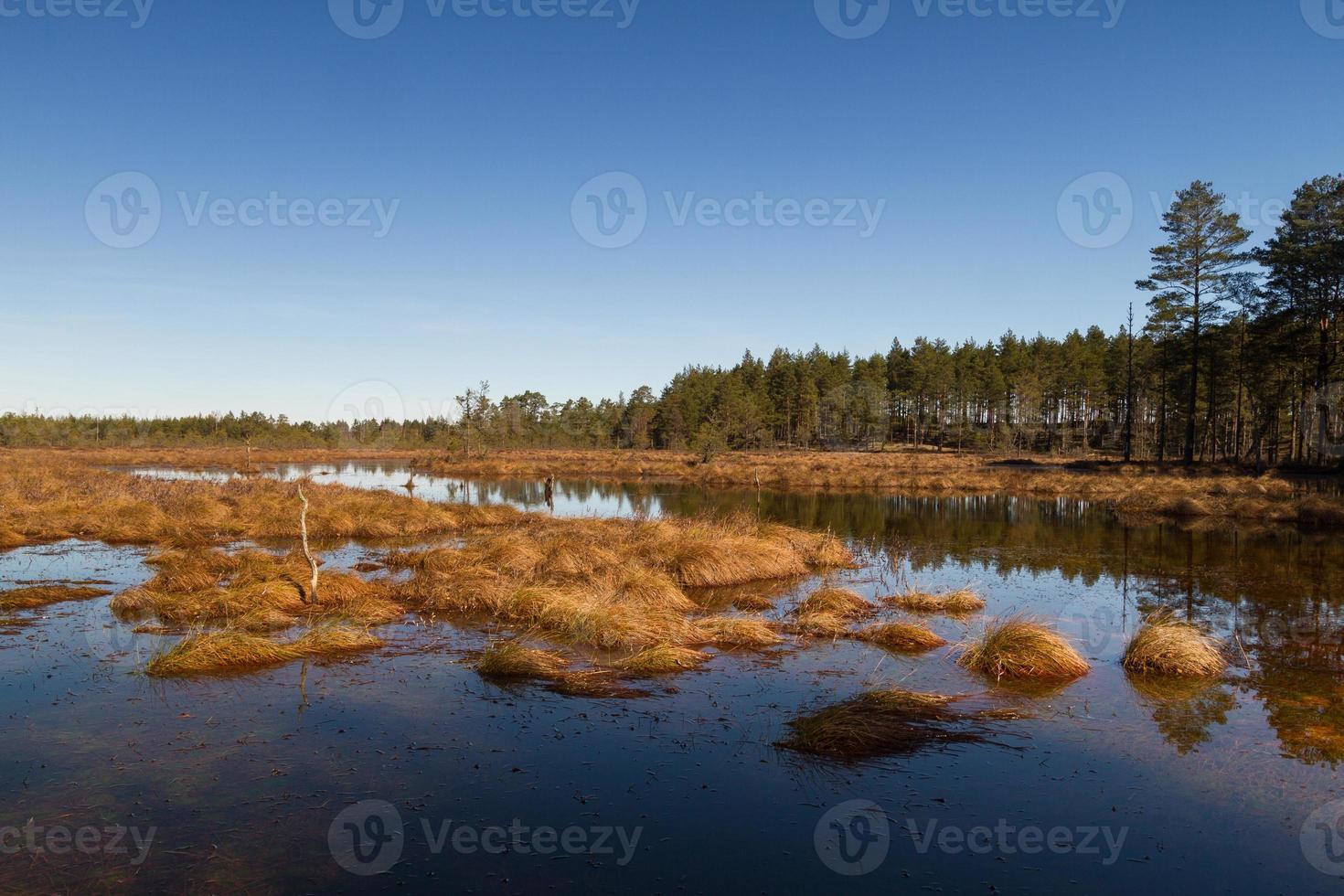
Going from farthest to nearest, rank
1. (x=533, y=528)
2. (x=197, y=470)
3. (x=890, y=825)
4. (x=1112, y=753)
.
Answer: (x=197, y=470)
(x=533, y=528)
(x=1112, y=753)
(x=890, y=825)

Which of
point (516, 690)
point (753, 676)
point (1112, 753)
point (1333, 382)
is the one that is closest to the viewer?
point (1112, 753)

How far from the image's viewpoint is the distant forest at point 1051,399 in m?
42.3

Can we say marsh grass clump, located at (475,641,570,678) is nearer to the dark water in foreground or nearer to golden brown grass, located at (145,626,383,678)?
the dark water in foreground

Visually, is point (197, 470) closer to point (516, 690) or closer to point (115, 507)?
point (115, 507)

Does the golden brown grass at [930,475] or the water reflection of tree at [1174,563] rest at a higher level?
the golden brown grass at [930,475]

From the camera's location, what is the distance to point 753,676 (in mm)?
11305

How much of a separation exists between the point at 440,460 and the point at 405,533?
159ft

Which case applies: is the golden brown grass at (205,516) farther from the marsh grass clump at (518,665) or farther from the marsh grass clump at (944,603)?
the marsh grass clump at (944,603)

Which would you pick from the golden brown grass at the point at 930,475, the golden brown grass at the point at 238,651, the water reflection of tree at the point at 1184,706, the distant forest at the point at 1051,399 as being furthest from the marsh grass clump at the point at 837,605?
the distant forest at the point at 1051,399

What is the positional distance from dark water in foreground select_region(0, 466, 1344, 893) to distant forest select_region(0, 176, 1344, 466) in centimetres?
3957

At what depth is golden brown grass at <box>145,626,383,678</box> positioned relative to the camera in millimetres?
11008

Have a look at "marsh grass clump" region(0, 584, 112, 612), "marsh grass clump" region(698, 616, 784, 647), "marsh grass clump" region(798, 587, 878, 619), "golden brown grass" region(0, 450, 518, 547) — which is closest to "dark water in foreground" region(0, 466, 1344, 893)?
"marsh grass clump" region(698, 616, 784, 647)

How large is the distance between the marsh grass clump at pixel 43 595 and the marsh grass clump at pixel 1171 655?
1996 centimetres

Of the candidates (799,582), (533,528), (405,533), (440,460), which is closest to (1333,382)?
(799,582)
